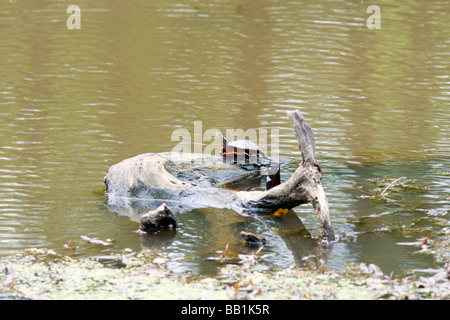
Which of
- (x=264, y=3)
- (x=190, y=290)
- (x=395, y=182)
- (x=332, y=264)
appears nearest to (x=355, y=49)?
(x=264, y=3)

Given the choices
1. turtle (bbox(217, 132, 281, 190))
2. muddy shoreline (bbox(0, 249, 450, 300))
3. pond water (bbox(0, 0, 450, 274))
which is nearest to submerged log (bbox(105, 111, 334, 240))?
turtle (bbox(217, 132, 281, 190))

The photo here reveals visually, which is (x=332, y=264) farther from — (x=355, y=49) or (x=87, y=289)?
(x=355, y=49)

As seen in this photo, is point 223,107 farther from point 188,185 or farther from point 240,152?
point 188,185

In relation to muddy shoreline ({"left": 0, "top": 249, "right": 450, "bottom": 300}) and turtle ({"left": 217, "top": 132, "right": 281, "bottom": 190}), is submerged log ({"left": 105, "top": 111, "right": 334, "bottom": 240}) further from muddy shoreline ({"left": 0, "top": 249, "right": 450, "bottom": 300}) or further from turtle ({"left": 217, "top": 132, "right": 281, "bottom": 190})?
muddy shoreline ({"left": 0, "top": 249, "right": 450, "bottom": 300})

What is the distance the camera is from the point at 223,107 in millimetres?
10625

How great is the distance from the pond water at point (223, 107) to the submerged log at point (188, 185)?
0.21 meters

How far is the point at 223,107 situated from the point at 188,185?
12.6 feet

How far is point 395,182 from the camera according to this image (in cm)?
734

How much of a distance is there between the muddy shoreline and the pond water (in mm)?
264

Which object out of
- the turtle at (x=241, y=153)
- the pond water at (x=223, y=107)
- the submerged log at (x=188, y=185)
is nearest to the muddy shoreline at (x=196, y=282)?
the pond water at (x=223, y=107)

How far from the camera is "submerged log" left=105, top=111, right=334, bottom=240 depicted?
6.45 metres

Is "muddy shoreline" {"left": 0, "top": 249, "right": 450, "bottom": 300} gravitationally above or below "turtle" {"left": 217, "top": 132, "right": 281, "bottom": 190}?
below

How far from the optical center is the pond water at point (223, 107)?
6.07 m
